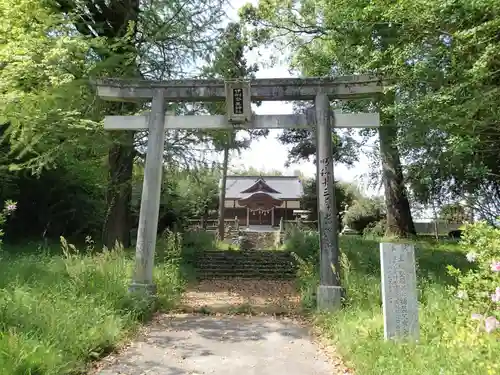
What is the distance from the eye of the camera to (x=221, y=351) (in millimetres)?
5559

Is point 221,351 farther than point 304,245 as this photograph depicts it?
No

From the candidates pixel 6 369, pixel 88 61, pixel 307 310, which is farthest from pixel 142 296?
pixel 88 61

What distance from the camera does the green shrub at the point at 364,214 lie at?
2528 centimetres

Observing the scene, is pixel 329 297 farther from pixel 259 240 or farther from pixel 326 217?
pixel 259 240

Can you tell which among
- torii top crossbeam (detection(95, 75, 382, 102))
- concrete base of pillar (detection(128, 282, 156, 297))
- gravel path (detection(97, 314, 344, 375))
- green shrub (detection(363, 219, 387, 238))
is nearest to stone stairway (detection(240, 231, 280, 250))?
green shrub (detection(363, 219, 387, 238))

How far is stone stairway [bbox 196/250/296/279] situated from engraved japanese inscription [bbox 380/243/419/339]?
9.54 metres

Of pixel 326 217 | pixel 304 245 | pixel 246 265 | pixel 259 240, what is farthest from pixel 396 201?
pixel 259 240

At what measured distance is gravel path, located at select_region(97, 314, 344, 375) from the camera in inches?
190

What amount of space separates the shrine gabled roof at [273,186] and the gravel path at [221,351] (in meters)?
29.0

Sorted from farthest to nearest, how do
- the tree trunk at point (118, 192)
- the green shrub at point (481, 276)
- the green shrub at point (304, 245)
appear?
the green shrub at point (304, 245) → the tree trunk at point (118, 192) → the green shrub at point (481, 276)

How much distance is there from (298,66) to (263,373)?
47.6 feet

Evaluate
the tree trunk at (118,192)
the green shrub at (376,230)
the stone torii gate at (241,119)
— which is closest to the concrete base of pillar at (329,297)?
the stone torii gate at (241,119)

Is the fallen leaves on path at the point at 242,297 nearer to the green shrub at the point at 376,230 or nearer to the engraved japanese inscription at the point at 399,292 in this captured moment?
the engraved japanese inscription at the point at 399,292

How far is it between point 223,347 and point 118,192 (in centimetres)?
837
